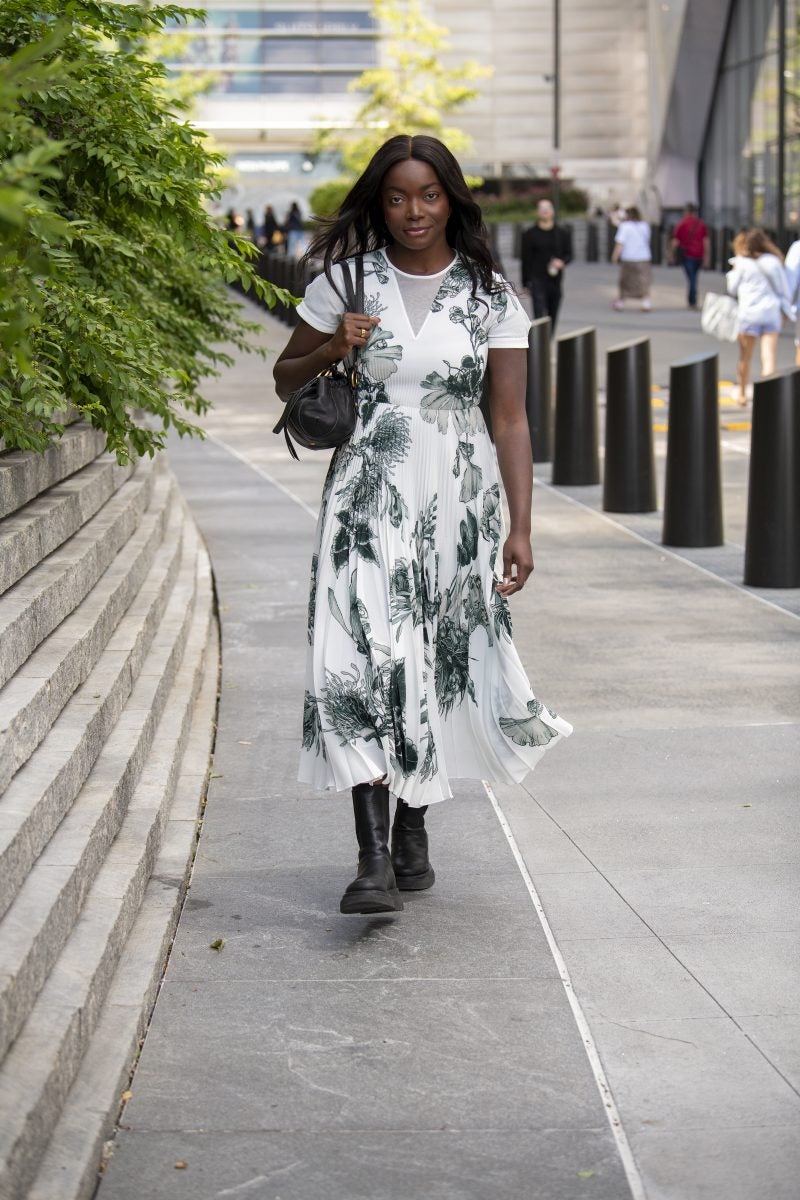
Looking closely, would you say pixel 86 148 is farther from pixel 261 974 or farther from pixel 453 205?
pixel 261 974

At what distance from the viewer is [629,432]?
12.5m

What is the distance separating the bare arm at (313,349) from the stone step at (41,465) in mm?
885

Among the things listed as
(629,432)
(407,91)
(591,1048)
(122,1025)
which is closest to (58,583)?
(122,1025)

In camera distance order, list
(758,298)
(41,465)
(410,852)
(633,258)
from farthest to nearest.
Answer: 1. (633,258)
2. (758,298)
3. (41,465)
4. (410,852)

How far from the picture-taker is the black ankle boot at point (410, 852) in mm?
4973

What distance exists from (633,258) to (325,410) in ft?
93.8

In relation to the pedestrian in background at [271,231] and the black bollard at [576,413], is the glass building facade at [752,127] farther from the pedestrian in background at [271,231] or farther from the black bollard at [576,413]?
the black bollard at [576,413]

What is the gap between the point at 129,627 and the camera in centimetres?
601

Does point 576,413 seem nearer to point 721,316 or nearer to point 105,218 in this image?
point 105,218

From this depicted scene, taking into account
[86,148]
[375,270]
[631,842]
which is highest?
[86,148]

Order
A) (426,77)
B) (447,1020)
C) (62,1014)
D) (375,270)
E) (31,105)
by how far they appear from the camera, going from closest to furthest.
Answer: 1. (62,1014)
2. (447,1020)
3. (375,270)
4. (31,105)
5. (426,77)

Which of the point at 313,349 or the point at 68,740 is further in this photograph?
the point at 313,349

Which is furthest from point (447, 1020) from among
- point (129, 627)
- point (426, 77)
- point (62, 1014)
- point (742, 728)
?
point (426, 77)

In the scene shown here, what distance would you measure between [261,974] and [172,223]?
8.96 ft
